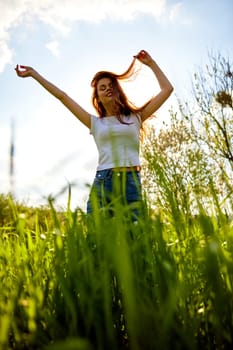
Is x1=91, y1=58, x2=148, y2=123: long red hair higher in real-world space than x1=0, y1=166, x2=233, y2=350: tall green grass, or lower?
higher

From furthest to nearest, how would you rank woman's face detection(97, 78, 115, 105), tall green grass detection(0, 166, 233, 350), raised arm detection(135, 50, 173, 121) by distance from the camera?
woman's face detection(97, 78, 115, 105), raised arm detection(135, 50, 173, 121), tall green grass detection(0, 166, 233, 350)

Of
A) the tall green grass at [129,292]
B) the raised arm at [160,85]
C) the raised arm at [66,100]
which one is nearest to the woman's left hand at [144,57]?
the raised arm at [160,85]

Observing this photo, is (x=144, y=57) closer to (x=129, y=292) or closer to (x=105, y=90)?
(x=105, y=90)

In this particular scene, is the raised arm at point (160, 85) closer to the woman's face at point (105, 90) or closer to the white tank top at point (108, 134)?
the white tank top at point (108, 134)

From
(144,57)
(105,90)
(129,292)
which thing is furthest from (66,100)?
(129,292)

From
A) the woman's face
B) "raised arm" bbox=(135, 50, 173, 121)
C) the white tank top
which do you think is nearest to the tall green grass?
the white tank top

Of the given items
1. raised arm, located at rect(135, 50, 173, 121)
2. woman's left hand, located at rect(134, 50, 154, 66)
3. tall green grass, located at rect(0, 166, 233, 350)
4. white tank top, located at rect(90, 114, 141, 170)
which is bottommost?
tall green grass, located at rect(0, 166, 233, 350)

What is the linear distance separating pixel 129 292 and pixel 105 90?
2756mm

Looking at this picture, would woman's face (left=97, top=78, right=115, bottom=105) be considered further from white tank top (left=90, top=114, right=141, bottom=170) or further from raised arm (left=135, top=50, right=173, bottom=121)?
raised arm (left=135, top=50, right=173, bottom=121)

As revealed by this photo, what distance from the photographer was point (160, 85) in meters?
3.20

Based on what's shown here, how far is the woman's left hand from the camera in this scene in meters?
3.22

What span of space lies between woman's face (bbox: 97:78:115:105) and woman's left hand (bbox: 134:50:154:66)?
1.06ft

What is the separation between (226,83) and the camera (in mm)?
12953

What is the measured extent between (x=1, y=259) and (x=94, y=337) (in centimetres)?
61
